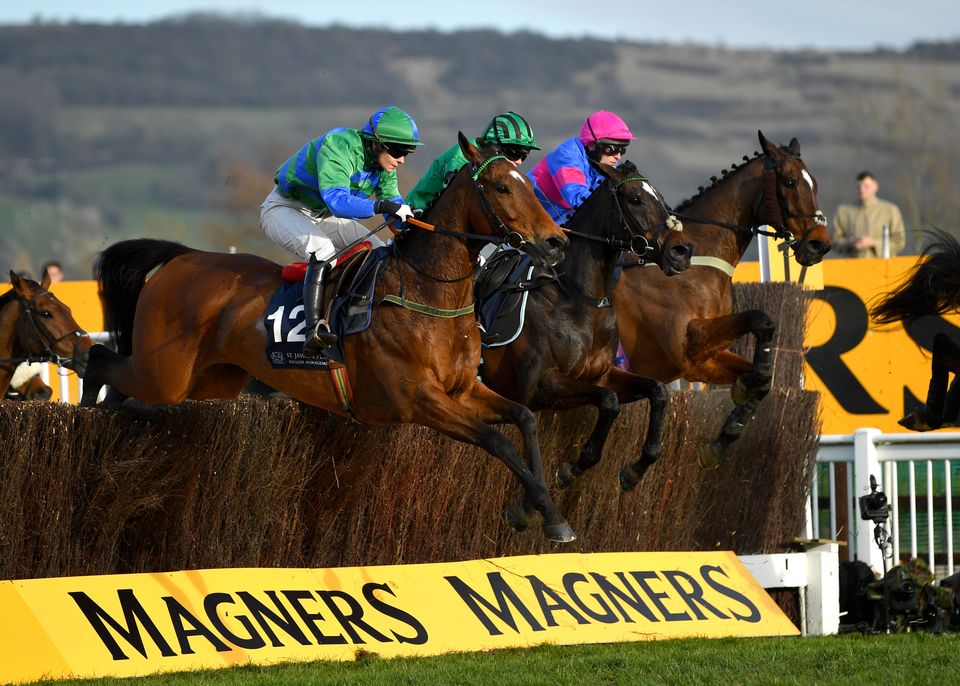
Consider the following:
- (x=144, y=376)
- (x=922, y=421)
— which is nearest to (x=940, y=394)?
(x=922, y=421)

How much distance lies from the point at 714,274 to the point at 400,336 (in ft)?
8.09

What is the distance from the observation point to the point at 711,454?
25.1ft

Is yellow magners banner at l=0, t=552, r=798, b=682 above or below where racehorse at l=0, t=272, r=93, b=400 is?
below

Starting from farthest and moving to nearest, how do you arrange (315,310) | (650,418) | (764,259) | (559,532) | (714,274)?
1. (764,259)
2. (714,274)
3. (650,418)
4. (315,310)
5. (559,532)

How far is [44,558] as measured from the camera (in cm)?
600

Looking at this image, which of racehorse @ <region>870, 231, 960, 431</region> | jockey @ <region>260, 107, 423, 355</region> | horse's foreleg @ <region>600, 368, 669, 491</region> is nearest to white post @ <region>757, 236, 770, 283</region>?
racehorse @ <region>870, 231, 960, 431</region>

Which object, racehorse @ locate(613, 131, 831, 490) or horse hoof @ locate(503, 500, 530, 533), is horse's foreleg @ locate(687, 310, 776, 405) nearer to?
racehorse @ locate(613, 131, 831, 490)

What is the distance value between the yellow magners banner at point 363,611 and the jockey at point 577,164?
2122mm

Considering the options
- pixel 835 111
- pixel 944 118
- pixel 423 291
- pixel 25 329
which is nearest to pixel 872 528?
pixel 423 291

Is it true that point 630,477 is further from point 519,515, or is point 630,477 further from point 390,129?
point 390,129

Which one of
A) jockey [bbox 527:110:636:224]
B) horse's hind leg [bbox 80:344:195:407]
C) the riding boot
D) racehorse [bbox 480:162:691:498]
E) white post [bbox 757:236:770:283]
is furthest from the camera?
white post [bbox 757:236:770:283]

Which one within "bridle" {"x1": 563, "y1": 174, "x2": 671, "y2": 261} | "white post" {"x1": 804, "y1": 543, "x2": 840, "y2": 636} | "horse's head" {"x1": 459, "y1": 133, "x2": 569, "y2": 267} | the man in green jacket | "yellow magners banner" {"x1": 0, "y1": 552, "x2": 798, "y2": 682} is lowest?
"white post" {"x1": 804, "y1": 543, "x2": 840, "y2": 636}

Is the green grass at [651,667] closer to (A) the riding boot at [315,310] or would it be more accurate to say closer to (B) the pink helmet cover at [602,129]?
(A) the riding boot at [315,310]

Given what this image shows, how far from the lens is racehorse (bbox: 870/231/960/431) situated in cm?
796
